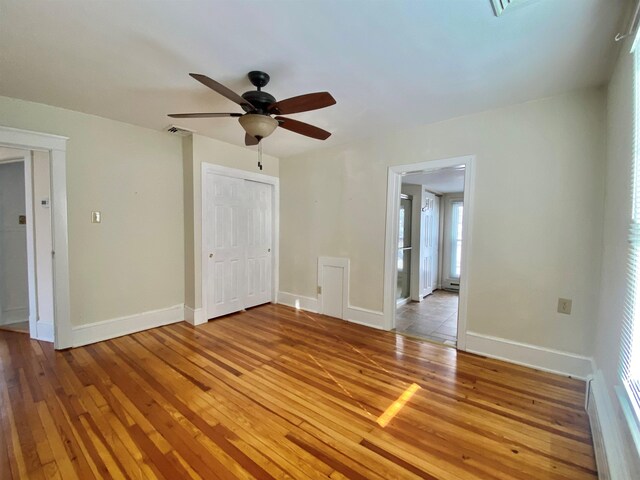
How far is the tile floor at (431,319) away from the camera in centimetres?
335

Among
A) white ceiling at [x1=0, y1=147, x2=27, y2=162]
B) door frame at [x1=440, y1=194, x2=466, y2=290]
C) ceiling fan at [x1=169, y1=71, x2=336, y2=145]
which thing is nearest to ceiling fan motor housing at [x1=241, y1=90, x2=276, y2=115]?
ceiling fan at [x1=169, y1=71, x2=336, y2=145]

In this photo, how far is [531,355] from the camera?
250 cm

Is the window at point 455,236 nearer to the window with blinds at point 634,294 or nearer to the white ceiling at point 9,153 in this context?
the window with blinds at point 634,294

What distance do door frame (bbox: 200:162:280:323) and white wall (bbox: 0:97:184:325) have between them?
13.7 inches

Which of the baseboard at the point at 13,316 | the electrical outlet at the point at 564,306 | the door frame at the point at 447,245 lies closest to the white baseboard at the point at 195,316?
the baseboard at the point at 13,316

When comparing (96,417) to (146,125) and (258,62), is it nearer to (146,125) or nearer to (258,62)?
(258,62)

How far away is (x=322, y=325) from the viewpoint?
359 centimetres

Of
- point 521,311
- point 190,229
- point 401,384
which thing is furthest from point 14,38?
point 521,311

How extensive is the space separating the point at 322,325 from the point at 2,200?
4.50 metres

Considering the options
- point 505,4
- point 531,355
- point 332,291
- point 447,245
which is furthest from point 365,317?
point 447,245

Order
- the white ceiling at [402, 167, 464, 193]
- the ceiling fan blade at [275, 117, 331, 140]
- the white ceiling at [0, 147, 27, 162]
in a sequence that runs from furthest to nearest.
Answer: the white ceiling at [402, 167, 464, 193]
the white ceiling at [0, 147, 27, 162]
the ceiling fan blade at [275, 117, 331, 140]

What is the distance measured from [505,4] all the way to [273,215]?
145 inches

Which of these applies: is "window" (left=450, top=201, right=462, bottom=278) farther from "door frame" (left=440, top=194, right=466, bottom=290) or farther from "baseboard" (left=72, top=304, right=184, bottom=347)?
"baseboard" (left=72, top=304, right=184, bottom=347)

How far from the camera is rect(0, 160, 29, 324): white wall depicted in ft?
11.6
